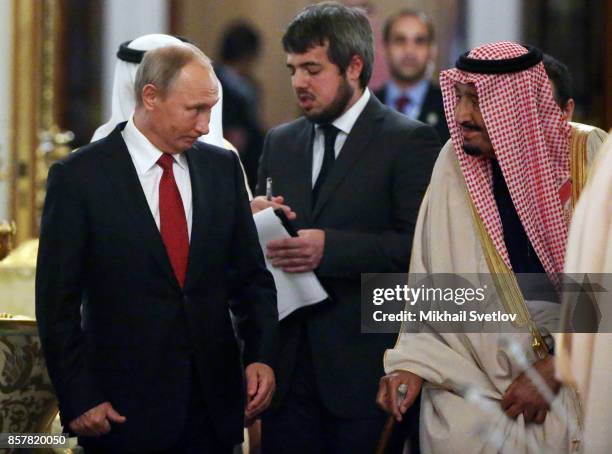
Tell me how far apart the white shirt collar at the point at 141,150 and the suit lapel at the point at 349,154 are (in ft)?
2.43

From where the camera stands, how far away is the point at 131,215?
153 inches

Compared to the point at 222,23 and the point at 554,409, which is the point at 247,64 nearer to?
Answer: the point at 222,23

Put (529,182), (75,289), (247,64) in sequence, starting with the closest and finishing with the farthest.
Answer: (75,289), (529,182), (247,64)

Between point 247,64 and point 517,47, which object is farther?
point 247,64

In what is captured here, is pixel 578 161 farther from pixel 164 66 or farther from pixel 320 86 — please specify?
pixel 164 66

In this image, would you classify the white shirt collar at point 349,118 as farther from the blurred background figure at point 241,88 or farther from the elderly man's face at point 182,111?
the blurred background figure at point 241,88

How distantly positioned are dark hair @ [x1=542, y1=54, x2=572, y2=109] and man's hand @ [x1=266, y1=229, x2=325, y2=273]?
83cm

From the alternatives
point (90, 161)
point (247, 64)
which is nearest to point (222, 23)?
point (247, 64)

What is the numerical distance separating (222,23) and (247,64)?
0.34 m

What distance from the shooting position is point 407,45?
8.38 m

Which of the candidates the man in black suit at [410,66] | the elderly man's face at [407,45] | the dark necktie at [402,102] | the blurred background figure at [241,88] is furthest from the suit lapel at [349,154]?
the blurred background figure at [241,88]

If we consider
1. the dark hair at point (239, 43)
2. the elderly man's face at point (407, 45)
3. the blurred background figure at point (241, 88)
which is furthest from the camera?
the dark hair at point (239, 43)

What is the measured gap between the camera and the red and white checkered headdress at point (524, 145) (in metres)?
4.08

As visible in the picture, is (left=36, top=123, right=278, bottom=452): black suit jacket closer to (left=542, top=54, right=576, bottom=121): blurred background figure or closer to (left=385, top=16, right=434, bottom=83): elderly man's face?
(left=542, top=54, right=576, bottom=121): blurred background figure
